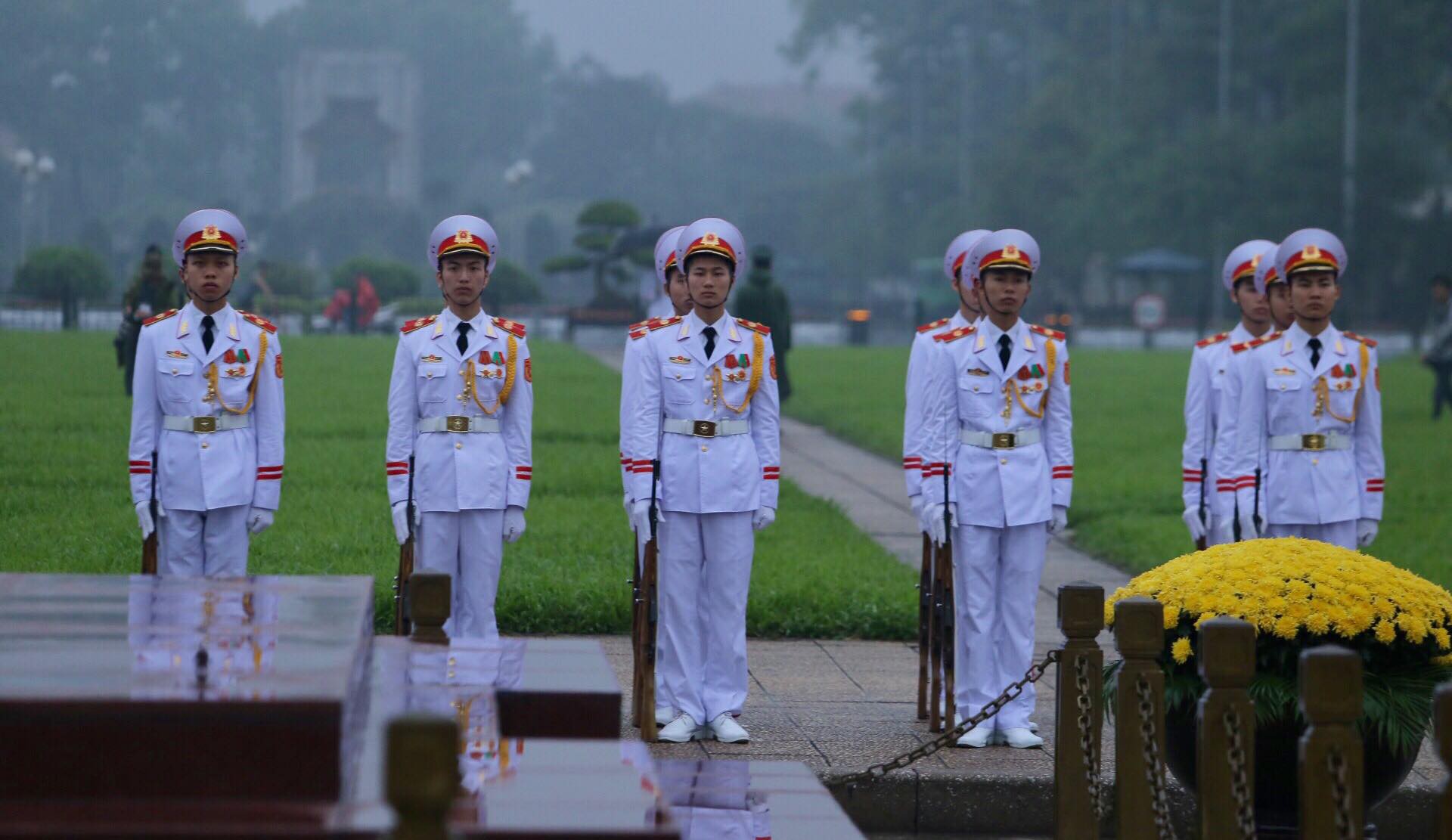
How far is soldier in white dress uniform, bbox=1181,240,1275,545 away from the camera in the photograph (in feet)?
26.7

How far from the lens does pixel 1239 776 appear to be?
4.57 metres

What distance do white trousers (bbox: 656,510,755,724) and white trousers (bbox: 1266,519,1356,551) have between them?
226cm

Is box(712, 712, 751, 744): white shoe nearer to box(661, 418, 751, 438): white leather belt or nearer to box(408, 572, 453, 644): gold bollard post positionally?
box(661, 418, 751, 438): white leather belt

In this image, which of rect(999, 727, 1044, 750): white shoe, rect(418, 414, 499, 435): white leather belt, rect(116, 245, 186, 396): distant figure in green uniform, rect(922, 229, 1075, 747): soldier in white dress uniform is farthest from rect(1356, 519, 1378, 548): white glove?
rect(116, 245, 186, 396): distant figure in green uniform

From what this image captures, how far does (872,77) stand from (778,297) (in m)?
49.1

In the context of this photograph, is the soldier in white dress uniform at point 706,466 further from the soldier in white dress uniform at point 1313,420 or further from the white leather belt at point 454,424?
the soldier in white dress uniform at point 1313,420

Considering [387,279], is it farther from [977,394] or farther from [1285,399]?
[977,394]

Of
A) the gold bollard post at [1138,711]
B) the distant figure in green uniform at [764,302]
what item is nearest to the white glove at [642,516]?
the gold bollard post at [1138,711]

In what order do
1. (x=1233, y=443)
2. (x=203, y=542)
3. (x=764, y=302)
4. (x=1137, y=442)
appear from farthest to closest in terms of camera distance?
(x=1137, y=442)
(x=764, y=302)
(x=1233, y=443)
(x=203, y=542)

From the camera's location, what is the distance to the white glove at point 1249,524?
25.3 feet

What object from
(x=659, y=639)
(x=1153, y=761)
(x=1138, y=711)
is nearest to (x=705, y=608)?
(x=659, y=639)

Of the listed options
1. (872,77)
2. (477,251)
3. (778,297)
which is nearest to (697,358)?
(477,251)

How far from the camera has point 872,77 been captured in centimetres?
6512

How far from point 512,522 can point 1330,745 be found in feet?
11.6
